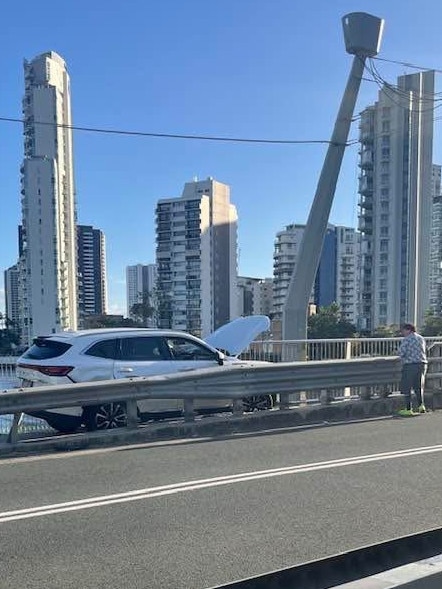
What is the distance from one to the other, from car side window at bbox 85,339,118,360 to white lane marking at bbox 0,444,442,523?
135 inches

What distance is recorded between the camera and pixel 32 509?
5090mm

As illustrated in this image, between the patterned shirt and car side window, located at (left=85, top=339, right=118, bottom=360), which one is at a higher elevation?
car side window, located at (left=85, top=339, right=118, bottom=360)

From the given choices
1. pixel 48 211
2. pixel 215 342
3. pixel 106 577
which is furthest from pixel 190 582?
pixel 48 211

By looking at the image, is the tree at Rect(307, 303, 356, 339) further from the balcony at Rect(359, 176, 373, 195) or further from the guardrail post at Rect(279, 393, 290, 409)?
the guardrail post at Rect(279, 393, 290, 409)

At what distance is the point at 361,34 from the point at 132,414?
17.2m

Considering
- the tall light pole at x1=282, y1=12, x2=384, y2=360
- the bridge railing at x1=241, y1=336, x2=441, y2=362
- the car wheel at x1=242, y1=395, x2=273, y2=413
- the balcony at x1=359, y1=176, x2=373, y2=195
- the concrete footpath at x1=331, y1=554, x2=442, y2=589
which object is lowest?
the car wheel at x1=242, y1=395, x2=273, y2=413

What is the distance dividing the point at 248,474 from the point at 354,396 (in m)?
5.36

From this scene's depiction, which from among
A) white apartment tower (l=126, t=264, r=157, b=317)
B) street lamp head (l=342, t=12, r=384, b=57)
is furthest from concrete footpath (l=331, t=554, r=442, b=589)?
white apartment tower (l=126, t=264, r=157, b=317)

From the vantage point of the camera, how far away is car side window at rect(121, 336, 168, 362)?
912cm

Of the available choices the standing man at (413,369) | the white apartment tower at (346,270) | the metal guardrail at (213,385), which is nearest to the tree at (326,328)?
the standing man at (413,369)

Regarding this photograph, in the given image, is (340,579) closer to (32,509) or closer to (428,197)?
(32,509)

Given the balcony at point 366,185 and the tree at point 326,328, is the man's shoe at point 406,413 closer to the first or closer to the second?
the tree at point 326,328

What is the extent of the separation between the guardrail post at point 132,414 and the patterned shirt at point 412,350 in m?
5.16

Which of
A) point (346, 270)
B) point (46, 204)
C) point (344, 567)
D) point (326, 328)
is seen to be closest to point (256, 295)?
point (346, 270)
